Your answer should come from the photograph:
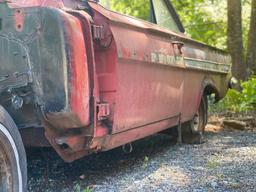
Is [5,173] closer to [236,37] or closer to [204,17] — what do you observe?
[236,37]

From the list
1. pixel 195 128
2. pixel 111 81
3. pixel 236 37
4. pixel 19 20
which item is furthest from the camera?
pixel 236 37

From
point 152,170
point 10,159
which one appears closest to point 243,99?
point 152,170

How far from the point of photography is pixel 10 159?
10.8 feet

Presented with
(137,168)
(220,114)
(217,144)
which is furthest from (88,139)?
(220,114)

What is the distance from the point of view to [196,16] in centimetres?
1909

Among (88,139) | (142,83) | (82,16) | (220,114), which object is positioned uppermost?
(82,16)

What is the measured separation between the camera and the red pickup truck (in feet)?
12.2

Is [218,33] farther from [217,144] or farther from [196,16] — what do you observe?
[217,144]

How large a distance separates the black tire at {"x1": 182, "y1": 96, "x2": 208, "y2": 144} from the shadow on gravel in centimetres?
90

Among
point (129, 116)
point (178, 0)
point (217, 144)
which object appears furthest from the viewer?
point (178, 0)

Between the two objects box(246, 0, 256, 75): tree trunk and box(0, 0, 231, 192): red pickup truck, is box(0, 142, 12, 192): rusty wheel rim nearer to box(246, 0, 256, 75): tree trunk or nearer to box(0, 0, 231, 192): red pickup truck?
box(0, 0, 231, 192): red pickup truck

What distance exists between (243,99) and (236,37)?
6.63ft

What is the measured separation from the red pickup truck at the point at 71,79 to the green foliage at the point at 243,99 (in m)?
5.90

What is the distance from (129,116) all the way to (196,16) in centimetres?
1496
